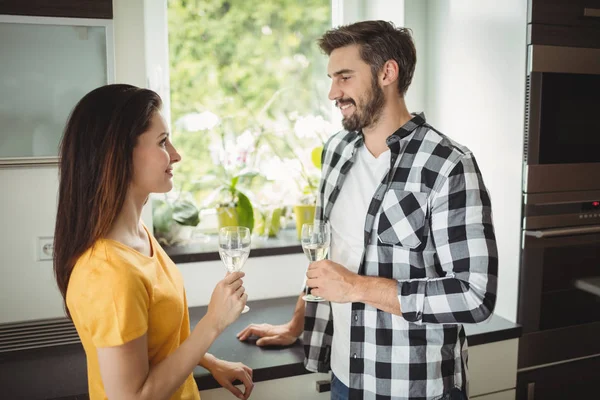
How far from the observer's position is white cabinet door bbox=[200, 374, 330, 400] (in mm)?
1614

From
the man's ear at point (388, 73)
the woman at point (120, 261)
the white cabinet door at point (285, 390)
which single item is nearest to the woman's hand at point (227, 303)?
the woman at point (120, 261)

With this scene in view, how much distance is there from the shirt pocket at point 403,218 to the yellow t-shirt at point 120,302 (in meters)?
0.56

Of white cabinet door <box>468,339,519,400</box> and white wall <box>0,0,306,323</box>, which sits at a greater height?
white wall <box>0,0,306,323</box>

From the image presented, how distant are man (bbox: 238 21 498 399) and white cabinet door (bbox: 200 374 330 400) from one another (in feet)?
0.27

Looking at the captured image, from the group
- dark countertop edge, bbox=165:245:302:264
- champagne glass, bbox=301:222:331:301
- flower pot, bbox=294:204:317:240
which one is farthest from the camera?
flower pot, bbox=294:204:317:240

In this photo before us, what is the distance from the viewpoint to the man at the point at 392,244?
53.4 inches

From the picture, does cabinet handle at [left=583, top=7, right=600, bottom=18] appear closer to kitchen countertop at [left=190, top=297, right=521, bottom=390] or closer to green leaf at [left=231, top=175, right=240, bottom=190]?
kitchen countertop at [left=190, top=297, right=521, bottom=390]

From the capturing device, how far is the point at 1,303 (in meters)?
1.79

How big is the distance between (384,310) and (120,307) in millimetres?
661

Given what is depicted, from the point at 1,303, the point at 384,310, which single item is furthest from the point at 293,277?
the point at 1,303

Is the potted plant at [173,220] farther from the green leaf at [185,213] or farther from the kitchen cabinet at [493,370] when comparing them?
the kitchen cabinet at [493,370]

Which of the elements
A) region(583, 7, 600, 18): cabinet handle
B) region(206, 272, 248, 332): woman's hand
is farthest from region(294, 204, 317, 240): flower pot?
region(583, 7, 600, 18): cabinet handle

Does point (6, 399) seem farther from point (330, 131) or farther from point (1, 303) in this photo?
point (330, 131)

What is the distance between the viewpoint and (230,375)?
1.54m
